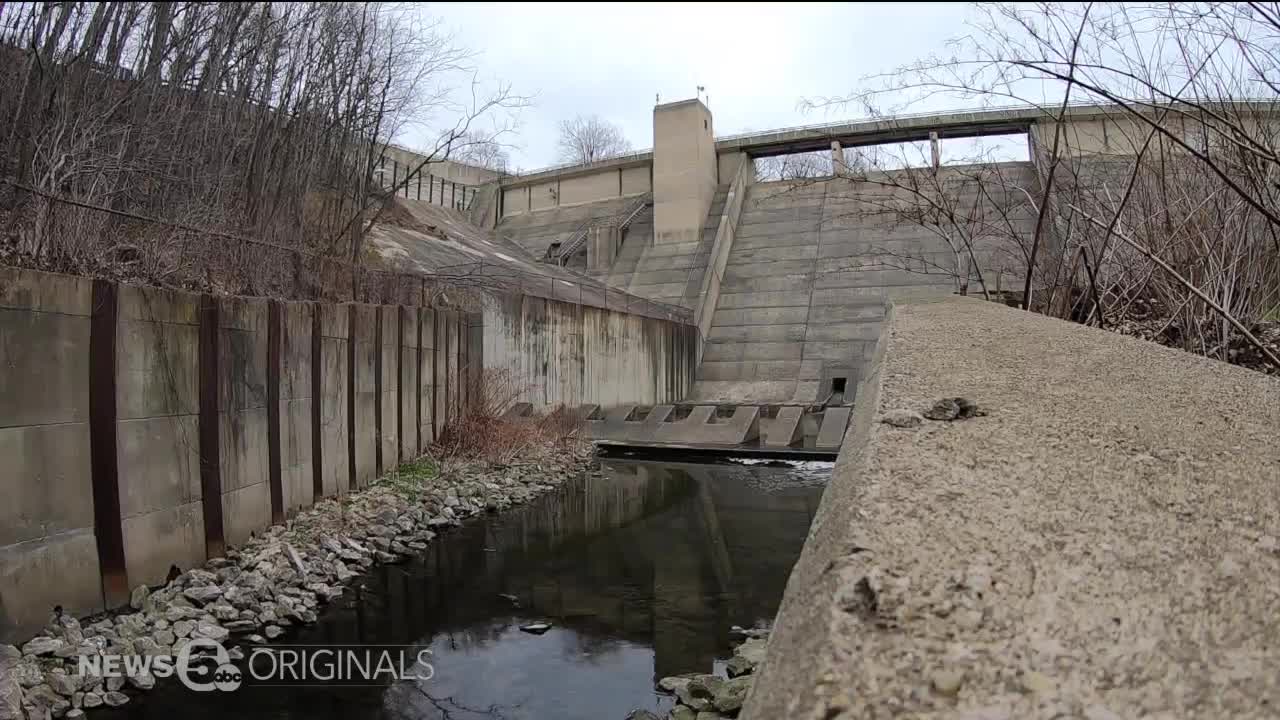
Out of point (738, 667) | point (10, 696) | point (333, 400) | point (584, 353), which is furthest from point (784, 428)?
point (10, 696)

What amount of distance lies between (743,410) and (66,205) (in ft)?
38.2

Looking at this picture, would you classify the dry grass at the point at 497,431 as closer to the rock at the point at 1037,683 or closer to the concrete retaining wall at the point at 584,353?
the concrete retaining wall at the point at 584,353

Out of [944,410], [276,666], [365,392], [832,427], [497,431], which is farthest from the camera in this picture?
[832,427]

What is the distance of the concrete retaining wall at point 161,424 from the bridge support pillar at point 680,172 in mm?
17171

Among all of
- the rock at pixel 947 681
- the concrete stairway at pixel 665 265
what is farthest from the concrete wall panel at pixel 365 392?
the concrete stairway at pixel 665 265

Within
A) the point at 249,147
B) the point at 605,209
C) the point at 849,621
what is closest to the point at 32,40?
the point at 249,147

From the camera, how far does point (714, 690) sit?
3961mm

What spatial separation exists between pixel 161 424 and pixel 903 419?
5.04 meters

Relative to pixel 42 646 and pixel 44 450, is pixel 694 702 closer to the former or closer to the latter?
pixel 42 646

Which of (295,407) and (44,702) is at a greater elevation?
(295,407)

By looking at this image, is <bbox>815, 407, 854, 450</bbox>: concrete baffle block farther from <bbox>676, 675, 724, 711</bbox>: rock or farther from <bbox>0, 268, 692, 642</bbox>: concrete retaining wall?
<bbox>676, 675, 724, 711</bbox>: rock

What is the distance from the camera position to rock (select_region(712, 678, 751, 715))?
375 cm

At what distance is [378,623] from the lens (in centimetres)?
520

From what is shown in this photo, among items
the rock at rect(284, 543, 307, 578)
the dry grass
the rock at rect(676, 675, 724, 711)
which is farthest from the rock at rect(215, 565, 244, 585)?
the dry grass
